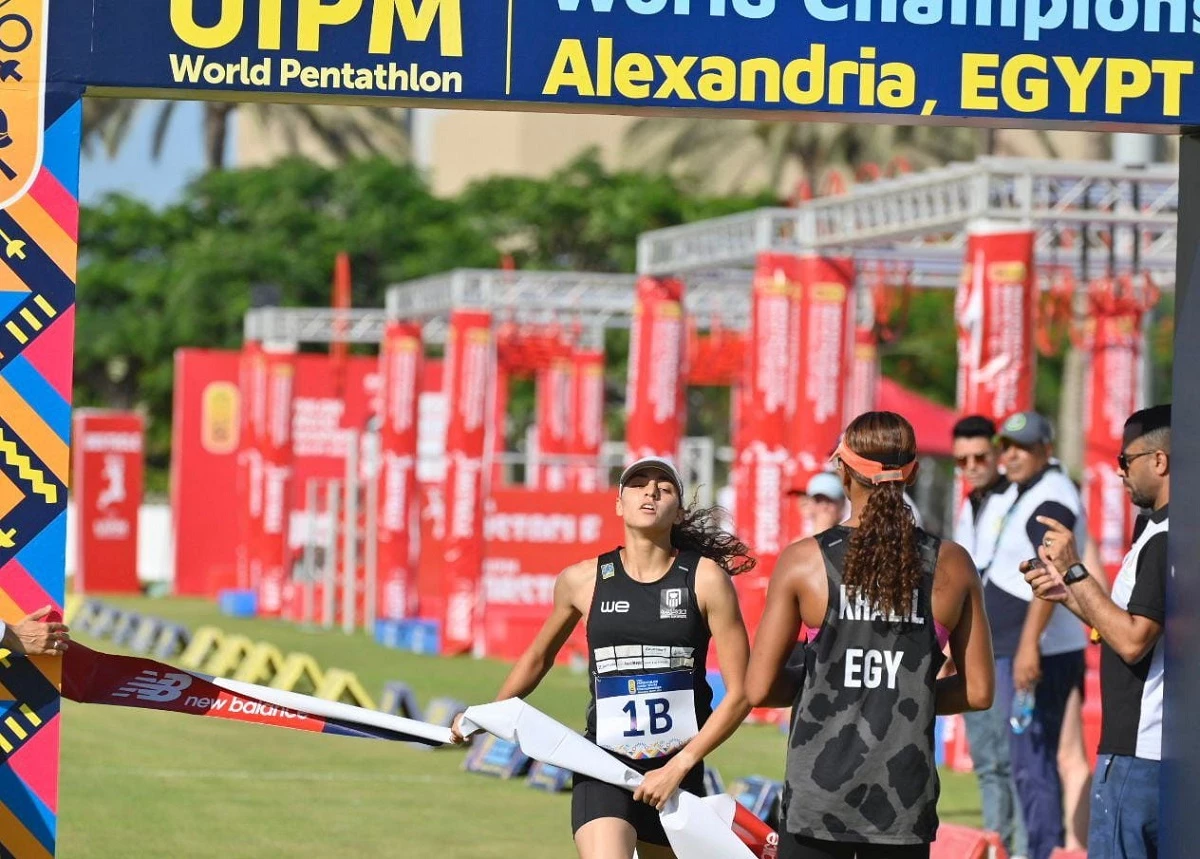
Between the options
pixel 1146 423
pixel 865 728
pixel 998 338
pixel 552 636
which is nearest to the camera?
pixel 865 728

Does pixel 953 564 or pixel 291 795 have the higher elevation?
pixel 953 564

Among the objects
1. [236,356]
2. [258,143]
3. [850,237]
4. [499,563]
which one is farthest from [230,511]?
[258,143]

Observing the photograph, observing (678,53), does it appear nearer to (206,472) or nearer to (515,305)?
(515,305)

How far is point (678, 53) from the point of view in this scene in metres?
6.18

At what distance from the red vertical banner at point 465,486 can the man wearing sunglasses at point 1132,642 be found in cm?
1715

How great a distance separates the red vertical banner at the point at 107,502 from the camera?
35.7 metres

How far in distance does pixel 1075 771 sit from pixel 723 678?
3.61 meters

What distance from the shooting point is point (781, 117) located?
21.0 feet

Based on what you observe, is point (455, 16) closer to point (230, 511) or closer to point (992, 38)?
point (992, 38)

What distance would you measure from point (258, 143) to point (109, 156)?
90.3 ft

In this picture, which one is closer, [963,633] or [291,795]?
[963,633]

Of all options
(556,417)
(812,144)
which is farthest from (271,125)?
(556,417)

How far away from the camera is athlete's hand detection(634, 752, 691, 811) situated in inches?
240

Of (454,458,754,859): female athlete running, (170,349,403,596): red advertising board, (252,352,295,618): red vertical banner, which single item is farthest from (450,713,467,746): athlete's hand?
(170,349,403,596): red advertising board
